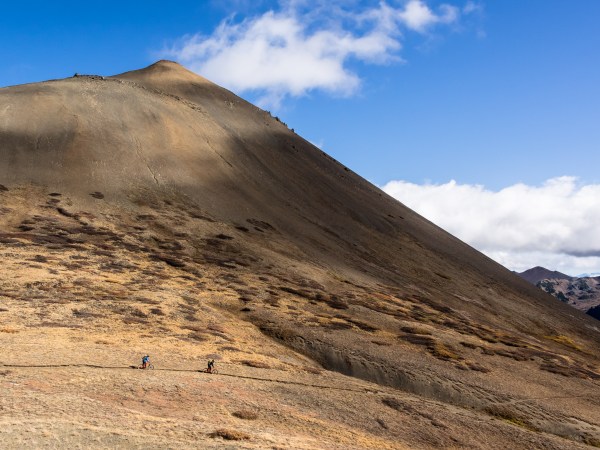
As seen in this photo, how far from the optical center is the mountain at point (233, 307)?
85.4 ft

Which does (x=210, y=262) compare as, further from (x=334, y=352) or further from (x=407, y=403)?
(x=407, y=403)

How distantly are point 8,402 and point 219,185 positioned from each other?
5948 centimetres

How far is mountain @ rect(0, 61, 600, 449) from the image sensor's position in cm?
2602

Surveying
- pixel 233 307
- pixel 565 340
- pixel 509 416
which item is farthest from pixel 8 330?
pixel 565 340

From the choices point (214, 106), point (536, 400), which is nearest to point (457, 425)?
point (536, 400)

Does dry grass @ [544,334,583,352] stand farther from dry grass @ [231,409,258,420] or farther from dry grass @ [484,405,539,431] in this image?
dry grass @ [231,409,258,420]

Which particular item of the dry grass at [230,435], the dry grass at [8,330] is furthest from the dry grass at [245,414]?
the dry grass at [8,330]

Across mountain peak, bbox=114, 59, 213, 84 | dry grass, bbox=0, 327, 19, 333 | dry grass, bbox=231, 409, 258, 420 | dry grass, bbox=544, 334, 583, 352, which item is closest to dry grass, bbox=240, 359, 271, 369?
dry grass, bbox=231, 409, 258, 420

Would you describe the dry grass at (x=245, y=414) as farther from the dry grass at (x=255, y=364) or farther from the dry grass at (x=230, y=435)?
the dry grass at (x=255, y=364)

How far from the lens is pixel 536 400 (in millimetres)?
38531

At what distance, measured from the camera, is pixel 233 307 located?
4712 cm

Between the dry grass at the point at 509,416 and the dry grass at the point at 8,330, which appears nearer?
the dry grass at the point at 8,330

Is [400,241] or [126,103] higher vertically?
[126,103]

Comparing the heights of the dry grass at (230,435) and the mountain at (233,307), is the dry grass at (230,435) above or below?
below
